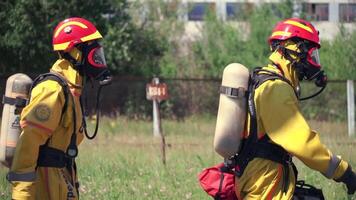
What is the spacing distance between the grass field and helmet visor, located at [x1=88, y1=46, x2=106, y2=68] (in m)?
2.54

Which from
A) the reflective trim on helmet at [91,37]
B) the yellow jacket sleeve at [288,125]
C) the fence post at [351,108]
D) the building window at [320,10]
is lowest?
the fence post at [351,108]

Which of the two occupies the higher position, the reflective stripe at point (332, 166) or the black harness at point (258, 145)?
the black harness at point (258, 145)

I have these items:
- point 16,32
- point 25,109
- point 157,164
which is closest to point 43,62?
point 16,32

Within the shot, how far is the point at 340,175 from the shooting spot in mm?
→ 4184

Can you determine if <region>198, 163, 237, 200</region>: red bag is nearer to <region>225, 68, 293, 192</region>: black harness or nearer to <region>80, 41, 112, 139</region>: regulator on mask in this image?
<region>225, 68, 293, 192</region>: black harness

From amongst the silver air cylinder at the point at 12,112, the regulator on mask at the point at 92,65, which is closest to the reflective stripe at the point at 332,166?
the regulator on mask at the point at 92,65

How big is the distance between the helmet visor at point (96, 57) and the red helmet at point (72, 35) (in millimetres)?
85

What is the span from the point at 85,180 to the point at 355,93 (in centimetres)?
1285

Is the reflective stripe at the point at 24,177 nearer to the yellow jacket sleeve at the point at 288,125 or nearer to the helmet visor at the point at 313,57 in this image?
the yellow jacket sleeve at the point at 288,125

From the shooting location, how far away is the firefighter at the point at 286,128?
404cm

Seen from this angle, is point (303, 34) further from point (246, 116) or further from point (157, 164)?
point (157, 164)

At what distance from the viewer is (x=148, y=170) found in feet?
30.3


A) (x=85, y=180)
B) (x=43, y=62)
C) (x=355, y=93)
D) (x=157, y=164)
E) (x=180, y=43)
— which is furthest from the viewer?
(x=180, y=43)

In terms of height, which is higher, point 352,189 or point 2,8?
point 2,8
